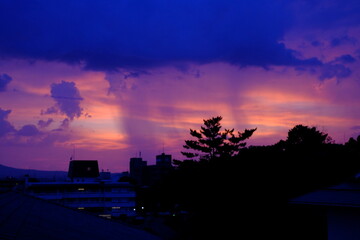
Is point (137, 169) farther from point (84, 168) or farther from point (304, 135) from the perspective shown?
point (304, 135)

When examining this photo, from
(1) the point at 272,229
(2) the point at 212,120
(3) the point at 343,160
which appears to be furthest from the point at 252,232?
(2) the point at 212,120

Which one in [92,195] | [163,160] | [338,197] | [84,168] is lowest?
[92,195]

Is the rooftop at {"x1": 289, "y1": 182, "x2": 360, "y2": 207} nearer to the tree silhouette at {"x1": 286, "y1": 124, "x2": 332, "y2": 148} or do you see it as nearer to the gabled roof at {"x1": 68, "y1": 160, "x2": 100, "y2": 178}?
the tree silhouette at {"x1": 286, "y1": 124, "x2": 332, "y2": 148}

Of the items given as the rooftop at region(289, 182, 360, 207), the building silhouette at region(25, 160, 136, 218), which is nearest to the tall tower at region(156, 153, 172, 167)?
the building silhouette at region(25, 160, 136, 218)

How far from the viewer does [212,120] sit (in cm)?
5578

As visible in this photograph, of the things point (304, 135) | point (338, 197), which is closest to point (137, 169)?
point (304, 135)

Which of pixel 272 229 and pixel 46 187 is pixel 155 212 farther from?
pixel 272 229

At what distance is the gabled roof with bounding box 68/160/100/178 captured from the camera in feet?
321

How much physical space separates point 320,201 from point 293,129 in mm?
55845

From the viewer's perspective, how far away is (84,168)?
98750 millimetres

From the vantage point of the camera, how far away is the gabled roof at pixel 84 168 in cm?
9794

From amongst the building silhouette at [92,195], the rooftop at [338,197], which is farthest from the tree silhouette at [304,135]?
the rooftop at [338,197]

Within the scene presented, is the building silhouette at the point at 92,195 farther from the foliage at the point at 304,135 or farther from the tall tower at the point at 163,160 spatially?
the tall tower at the point at 163,160

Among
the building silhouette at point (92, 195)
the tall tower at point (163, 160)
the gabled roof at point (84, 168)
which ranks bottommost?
the building silhouette at point (92, 195)
